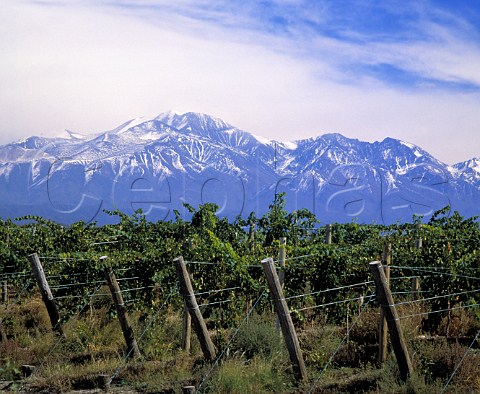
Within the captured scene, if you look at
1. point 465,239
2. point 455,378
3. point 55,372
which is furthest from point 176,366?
point 465,239

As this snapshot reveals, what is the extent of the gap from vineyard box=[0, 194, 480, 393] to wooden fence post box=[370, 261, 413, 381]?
0.7 inches

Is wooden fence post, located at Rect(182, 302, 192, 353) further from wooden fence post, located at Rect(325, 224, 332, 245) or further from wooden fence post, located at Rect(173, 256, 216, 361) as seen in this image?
wooden fence post, located at Rect(325, 224, 332, 245)

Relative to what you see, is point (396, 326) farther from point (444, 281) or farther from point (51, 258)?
point (51, 258)

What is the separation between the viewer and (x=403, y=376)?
8859mm

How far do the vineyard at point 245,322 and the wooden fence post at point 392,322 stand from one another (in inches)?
0.7

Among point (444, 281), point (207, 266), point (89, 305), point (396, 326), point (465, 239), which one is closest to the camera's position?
point (396, 326)

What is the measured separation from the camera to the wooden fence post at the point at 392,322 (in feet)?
28.8

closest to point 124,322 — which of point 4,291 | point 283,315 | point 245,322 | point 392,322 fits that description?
point 245,322

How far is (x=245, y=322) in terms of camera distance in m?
11.2

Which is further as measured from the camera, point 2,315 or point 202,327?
point 2,315

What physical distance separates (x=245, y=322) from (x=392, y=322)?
10.1 ft

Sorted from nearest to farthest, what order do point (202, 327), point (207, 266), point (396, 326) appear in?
1. point (396, 326)
2. point (202, 327)
3. point (207, 266)

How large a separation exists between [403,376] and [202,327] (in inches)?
115

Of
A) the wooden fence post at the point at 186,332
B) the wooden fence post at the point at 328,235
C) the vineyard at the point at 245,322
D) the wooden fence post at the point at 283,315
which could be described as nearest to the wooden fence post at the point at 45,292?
the vineyard at the point at 245,322
